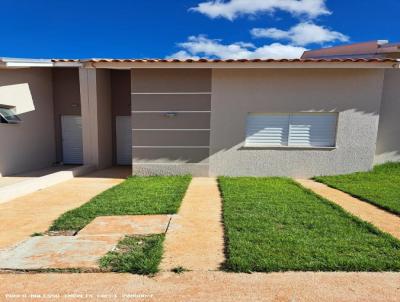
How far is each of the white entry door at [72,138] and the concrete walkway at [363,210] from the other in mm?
9611

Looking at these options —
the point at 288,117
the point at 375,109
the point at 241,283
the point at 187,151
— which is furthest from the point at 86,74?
the point at 375,109

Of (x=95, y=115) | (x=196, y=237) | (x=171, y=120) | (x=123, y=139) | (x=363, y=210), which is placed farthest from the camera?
(x=123, y=139)

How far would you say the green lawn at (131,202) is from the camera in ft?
16.5

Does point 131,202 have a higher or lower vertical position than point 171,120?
lower

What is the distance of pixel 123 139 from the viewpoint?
39.9 ft

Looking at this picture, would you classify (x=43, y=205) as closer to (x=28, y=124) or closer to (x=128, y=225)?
(x=128, y=225)

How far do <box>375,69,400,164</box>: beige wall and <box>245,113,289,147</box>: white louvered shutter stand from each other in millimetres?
3610

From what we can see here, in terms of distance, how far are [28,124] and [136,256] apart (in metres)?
8.91

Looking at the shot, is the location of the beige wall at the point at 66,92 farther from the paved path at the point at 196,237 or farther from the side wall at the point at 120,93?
the paved path at the point at 196,237

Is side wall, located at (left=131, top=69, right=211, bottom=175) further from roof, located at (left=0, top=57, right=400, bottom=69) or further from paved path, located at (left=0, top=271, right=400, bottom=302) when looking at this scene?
paved path, located at (left=0, top=271, right=400, bottom=302)

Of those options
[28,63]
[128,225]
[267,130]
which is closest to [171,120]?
[267,130]

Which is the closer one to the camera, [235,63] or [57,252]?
[57,252]

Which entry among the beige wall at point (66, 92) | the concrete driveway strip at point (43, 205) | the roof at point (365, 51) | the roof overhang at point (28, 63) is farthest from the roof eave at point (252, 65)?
the concrete driveway strip at point (43, 205)

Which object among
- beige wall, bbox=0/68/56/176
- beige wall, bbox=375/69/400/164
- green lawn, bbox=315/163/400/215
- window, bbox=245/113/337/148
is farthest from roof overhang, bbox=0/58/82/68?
beige wall, bbox=375/69/400/164
